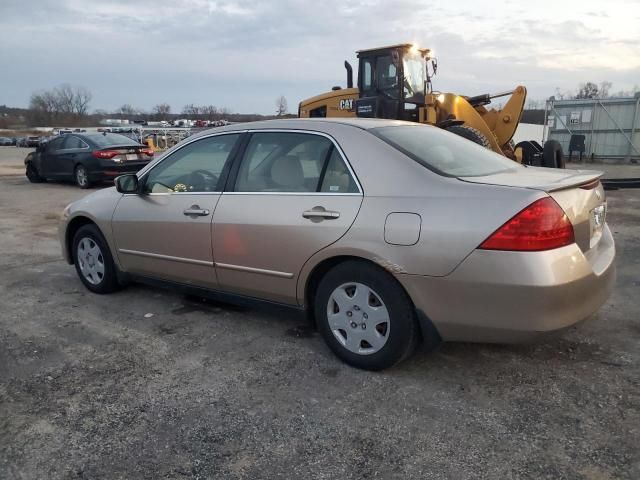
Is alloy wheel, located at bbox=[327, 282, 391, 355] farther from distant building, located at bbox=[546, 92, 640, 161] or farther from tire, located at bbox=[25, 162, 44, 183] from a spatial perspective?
distant building, located at bbox=[546, 92, 640, 161]

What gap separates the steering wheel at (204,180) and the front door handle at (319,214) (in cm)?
98

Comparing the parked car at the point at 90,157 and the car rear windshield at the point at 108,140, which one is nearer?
the parked car at the point at 90,157

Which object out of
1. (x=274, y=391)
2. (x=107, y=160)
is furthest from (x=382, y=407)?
(x=107, y=160)

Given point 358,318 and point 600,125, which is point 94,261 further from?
point 600,125

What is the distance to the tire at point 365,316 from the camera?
3.14 metres

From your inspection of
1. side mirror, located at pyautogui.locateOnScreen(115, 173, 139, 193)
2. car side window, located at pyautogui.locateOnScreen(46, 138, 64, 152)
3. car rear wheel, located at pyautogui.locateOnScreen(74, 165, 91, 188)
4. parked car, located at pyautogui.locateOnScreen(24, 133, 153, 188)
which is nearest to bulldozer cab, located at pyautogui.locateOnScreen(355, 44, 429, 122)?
parked car, located at pyautogui.locateOnScreen(24, 133, 153, 188)

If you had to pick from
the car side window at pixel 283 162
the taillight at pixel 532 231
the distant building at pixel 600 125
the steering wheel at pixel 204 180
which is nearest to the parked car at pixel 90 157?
the steering wheel at pixel 204 180

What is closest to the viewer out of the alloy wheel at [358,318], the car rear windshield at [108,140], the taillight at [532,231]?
the taillight at [532,231]

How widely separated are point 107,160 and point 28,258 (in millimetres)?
7619

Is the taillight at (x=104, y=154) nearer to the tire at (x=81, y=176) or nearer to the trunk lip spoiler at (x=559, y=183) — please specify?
the tire at (x=81, y=176)

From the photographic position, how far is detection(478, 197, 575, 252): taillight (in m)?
2.76

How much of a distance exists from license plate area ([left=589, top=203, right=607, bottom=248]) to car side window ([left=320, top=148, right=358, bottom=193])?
4.62 feet

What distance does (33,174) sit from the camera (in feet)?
53.4

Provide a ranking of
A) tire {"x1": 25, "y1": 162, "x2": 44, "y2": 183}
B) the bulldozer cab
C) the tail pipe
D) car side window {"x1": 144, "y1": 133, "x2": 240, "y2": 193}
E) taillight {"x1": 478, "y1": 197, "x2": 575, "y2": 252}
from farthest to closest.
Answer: tire {"x1": 25, "y1": 162, "x2": 44, "y2": 183}
the tail pipe
the bulldozer cab
car side window {"x1": 144, "y1": 133, "x2": 240, "y2": 193}
taillight {"x1": 478, "y1": 197, "x2": 575, "y2": 252}
